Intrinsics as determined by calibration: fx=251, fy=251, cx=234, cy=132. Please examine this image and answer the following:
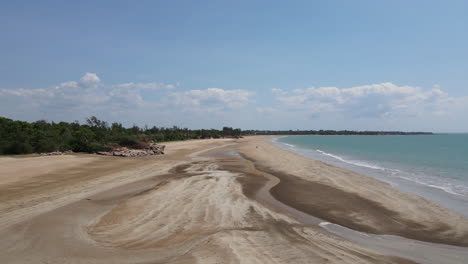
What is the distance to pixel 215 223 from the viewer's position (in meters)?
8.42

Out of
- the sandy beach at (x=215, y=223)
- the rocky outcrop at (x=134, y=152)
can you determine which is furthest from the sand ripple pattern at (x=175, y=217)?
the rocky outcrop at (x=134, y=152)

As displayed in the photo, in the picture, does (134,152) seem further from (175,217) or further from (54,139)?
(175,217)

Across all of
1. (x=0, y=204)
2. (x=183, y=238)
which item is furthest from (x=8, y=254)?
(x=0, y=204)

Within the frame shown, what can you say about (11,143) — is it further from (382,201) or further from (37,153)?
(382,201)

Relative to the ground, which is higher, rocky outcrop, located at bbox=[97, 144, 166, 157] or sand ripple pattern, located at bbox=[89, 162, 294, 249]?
rocky outcrop, located at bbox=[97, 144, 166, 157]

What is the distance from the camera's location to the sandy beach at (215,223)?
20.3 feet

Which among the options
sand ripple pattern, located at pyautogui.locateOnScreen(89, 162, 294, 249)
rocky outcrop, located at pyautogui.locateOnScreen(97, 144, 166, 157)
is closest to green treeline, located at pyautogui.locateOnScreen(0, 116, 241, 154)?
rocky outcrop, located at pyautogui.locateOnScreen(97, 144, 166, 157)

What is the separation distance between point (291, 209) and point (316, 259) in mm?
4684

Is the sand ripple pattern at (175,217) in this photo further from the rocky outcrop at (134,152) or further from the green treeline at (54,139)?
the green treeline at (54,139)

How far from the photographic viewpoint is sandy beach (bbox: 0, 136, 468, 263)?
20.3 ft

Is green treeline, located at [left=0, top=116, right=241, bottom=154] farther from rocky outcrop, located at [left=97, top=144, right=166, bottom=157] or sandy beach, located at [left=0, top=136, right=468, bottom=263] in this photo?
sandy beach, located at [left=0, top=136, right=468, bottom=263]

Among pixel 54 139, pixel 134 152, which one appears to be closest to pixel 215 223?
pixel 134 152

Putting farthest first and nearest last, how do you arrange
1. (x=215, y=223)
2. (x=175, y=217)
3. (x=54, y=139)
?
(x=54, y=139) → (x=175, y=217) → (x=215, y=223)

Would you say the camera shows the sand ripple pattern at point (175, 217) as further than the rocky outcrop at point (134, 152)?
No
